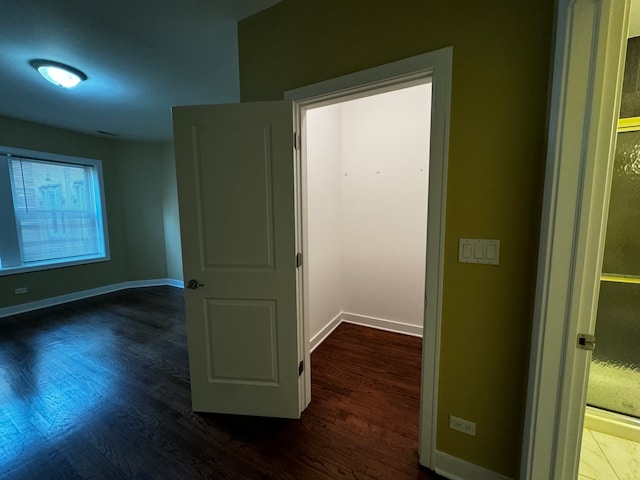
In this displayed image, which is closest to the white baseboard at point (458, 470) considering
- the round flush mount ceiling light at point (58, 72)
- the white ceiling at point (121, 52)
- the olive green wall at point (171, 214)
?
the white ceiling at point (121, 52)

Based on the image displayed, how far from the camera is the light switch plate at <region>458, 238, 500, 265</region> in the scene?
1.13m

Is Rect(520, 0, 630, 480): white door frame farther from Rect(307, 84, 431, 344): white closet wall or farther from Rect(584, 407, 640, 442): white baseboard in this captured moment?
Rect(307, 84, 431, 344): white closet wall

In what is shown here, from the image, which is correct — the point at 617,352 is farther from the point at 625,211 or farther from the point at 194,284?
the point at 194,284

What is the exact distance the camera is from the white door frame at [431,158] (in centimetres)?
115

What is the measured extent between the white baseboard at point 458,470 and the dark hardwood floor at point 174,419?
7 cm

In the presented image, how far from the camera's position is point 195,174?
1539 millimetres

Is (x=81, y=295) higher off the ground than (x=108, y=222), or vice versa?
(x=108, y=222)

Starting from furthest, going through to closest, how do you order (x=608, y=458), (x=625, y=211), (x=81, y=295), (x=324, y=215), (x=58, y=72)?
(x=81, y=295)
(x=324, y=215)
(x=58, y=72)
(x=625, y=211)
(x=608, y=458)

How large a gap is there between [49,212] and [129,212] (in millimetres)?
1053

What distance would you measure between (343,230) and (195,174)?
6.21 ft

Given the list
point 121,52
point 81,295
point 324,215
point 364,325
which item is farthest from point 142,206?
point 364,325

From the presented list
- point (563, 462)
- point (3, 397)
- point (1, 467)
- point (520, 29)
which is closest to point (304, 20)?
point (520, 29)

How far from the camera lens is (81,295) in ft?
13.7

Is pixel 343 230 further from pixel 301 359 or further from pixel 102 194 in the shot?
pixel 102 194
